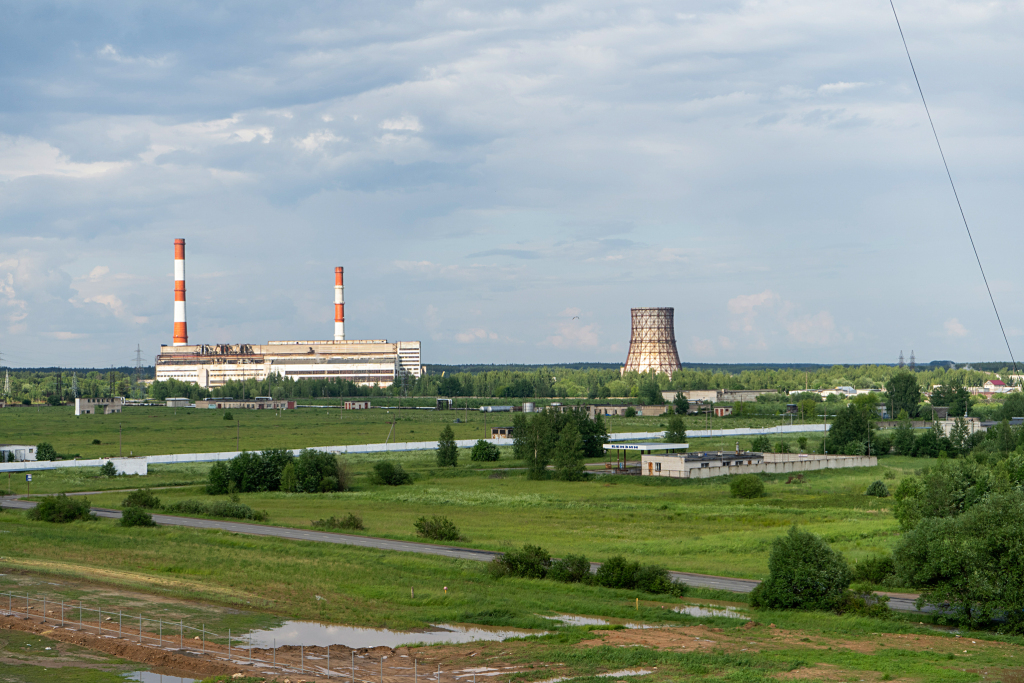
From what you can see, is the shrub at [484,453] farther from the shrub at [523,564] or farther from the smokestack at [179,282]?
the smokestack at [179,282]

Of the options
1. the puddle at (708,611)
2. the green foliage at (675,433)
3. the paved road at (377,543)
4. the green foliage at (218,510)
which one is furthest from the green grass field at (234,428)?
the puddle at (708,611)

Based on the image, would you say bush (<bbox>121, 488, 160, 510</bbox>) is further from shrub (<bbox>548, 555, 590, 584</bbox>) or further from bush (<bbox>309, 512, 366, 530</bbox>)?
shrub (<bbox>548, 555, 590, 584</bbox>)

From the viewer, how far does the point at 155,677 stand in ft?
87.7

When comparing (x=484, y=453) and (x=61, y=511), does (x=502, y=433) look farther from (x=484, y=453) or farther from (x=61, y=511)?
(x=61, y=511)

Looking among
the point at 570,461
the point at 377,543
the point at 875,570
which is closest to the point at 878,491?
the point at 570,461

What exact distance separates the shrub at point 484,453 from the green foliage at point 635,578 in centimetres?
5864

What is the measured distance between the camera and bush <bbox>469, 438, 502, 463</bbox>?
97750mm

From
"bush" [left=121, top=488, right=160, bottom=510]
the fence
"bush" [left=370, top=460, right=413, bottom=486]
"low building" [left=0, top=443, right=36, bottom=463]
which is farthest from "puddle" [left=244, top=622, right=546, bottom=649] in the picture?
"low building" [left=0, top=443, right=36, bottom=463]

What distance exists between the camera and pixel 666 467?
85.5 m

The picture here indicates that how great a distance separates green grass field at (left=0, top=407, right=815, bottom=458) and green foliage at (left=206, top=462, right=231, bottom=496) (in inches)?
1057

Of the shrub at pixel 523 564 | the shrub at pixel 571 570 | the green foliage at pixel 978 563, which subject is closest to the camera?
the green foliage at pixel 978 563

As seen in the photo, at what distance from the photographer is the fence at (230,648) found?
1063 inches

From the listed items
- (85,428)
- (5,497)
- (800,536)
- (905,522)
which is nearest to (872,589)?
(800,536)

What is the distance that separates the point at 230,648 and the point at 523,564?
585 inches
